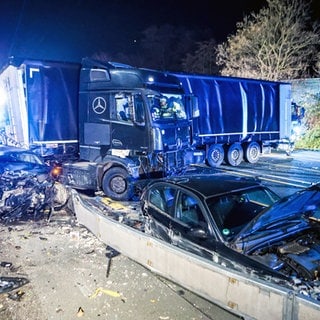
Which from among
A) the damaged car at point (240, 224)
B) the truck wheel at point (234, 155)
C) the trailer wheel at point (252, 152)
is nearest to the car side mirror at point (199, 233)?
the damaged car at point (240, 224)

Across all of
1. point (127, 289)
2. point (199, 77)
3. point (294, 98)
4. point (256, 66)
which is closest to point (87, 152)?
point (199, 77)

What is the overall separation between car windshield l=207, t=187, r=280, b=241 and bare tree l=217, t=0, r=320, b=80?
17236 mm

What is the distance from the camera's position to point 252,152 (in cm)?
1452

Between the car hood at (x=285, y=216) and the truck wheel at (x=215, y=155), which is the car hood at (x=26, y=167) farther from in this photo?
the car hood at (x=285, y=216)

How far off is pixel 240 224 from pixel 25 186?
6.40 m

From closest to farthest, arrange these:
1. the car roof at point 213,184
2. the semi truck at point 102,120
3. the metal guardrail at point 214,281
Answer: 1. the metal guardrail at point 214,281
2. the car roof at point 213,184
3. the semi truck at point 102,120

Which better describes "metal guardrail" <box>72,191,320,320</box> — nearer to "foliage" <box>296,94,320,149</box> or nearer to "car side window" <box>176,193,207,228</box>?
"car side window" <box>176,193,207,228</box>

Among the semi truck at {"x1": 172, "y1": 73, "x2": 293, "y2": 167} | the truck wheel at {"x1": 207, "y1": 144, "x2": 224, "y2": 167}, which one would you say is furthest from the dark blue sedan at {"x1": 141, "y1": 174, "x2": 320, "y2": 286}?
the truck wheel at {"x1": 207, "y1": 144, "x2": 224, "y2": 167}

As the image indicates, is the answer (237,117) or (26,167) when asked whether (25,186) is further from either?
(237,117)

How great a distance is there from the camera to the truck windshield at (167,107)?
8953 millimetres

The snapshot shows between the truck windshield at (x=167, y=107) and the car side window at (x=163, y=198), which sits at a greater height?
the truck windshield at (x=167, y=107)

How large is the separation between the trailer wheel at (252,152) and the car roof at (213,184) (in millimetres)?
8771

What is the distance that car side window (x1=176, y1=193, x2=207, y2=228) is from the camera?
4.75 m

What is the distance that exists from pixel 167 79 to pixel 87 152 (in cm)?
313
